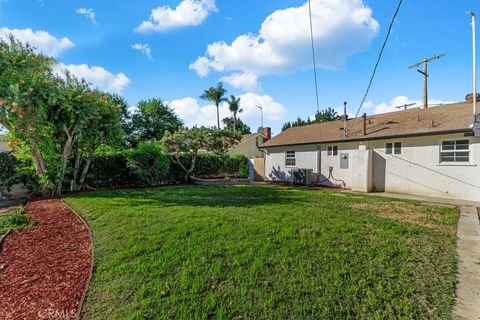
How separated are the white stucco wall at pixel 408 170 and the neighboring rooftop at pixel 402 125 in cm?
41

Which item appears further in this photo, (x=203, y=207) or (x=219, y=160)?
(x=219, y=160)

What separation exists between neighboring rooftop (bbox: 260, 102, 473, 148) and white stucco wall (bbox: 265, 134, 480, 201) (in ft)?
1.35

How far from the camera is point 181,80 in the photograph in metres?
14.0

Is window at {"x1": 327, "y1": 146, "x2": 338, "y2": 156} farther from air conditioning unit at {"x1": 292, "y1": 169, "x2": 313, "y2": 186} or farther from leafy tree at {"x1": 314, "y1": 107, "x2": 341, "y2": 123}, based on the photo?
leafy tree at {"x1": 314, "y1": 107, "x2": 341, "y2": 123}

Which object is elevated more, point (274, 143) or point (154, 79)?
point (154, 79)

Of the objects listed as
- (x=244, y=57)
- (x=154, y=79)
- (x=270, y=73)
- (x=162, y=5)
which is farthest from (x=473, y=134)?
(x=154, y=79)

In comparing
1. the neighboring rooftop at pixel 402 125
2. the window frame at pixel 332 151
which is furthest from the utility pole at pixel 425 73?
the window frame at pixel 332 151

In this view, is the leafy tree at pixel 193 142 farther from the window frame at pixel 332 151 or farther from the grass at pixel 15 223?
the grass at pixel 15 223

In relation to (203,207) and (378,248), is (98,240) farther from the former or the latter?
(378,248)

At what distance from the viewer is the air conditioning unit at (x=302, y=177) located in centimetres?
1397

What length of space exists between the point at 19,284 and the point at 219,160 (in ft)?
48.8

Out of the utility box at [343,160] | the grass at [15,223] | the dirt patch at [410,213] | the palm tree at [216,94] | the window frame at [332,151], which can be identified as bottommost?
the grass at [15,223]

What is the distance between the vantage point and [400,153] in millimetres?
10938

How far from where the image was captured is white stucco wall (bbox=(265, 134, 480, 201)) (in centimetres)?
903
